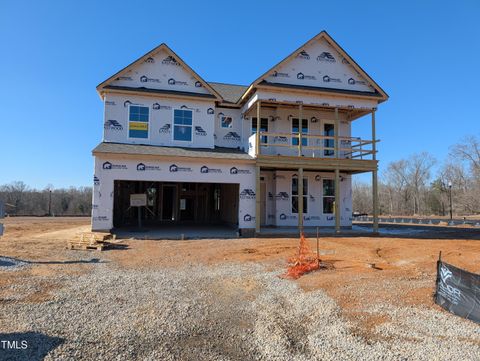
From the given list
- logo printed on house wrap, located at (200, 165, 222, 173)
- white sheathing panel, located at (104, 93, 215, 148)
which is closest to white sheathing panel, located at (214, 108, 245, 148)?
white sheathing panel, located at (104, 93, 215, 148)

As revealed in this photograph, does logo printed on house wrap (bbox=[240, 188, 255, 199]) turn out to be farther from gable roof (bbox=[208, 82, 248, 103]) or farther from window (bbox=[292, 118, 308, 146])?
gable roof (bbox=[208, 82, 248, 103])

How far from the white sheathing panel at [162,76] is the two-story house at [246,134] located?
5 cm

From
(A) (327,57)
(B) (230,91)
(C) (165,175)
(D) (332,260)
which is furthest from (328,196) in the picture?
Answer: (D) (332,260)

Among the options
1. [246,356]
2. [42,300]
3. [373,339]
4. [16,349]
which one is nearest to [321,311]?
[373,339]

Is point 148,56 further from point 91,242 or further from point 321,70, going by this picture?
point 91,242

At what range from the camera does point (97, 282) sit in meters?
7.69

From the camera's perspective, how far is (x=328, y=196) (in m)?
20.5

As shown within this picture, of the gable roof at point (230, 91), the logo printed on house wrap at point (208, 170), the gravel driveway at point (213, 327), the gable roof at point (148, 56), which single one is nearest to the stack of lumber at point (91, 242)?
the gravel driveway at point (213, 327)

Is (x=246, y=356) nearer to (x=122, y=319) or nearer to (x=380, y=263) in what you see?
(x=122, y=319)

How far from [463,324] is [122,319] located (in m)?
5.52

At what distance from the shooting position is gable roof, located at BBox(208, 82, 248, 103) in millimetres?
20369

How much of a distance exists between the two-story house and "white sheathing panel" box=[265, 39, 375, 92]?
0.06m

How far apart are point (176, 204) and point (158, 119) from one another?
7.38 m

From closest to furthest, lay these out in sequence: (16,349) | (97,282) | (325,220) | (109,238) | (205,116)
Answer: (16,349) → (97,282) → (109,238) → (205,116) → (325,220)
